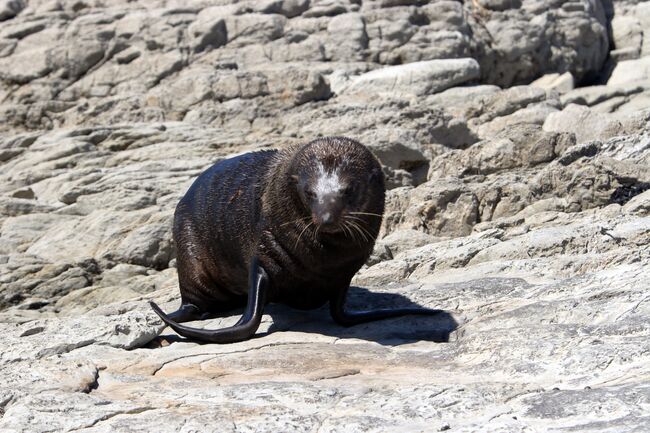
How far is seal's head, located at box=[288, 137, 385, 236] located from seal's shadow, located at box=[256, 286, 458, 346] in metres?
0.70

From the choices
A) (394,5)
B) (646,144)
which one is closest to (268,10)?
(394,5)

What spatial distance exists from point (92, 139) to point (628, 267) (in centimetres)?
1059

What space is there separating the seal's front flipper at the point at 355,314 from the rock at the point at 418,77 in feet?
33.2

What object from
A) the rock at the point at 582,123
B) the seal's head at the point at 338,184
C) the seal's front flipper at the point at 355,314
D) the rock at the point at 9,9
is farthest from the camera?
the rock at the point at 9,9

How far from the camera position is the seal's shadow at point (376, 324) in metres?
6.29

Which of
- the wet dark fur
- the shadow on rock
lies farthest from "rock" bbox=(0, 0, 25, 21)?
the shadow on rock

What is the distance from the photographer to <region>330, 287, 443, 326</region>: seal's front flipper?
21.9ft

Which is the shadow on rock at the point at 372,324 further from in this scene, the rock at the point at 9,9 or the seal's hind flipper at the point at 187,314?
the rock at the point at 9,9

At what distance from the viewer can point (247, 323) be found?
6.29 meters

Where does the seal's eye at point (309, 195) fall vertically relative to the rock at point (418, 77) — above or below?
above

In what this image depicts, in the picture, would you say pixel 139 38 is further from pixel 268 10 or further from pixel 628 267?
pixel 628 267

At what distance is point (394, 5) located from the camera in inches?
768

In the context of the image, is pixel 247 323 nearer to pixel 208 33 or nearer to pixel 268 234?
pixel 268 234

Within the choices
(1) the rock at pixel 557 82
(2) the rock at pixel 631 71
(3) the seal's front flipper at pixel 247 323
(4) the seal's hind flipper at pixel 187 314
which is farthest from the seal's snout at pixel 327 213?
(2) the rock at pixel 631 71
